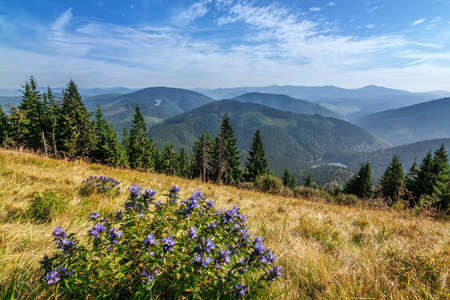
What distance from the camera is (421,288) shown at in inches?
85.4

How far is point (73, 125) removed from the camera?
32875 millimetres

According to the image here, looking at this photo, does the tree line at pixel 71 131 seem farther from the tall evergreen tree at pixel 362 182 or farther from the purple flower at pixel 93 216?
the tall evergreen tree at pixel 362 182

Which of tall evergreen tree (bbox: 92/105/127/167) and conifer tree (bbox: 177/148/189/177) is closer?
tall evergreen tree (bbox: 92/105/127/167)

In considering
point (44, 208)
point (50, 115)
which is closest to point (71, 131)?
point (50, 115)

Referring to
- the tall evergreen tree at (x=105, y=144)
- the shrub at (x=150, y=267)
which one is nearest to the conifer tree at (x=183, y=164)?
the tall evergreen tree at (x=105, y=144)

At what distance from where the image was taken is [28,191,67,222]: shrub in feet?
11.9

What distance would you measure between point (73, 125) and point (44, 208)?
36.8 metres

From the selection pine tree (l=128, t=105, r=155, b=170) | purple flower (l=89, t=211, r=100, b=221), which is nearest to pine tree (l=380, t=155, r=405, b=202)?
purple flower (l=89, t=211, r=100, b=221)

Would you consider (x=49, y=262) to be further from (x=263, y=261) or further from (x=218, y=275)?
(x=263, y=261)

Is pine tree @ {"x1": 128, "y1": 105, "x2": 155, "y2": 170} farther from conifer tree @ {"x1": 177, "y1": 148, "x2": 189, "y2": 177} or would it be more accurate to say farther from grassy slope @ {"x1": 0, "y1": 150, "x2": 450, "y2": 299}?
grassy slope @ {"x1": 0, "y1": 150, "x2": 450, "y2": 299}

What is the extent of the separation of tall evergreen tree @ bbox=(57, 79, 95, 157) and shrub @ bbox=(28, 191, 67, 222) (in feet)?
109

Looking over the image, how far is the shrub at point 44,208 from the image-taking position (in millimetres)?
3639

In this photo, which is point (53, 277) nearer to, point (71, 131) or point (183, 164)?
point (71, 131)

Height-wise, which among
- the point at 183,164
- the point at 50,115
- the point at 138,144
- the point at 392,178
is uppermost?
the point at 50,115
